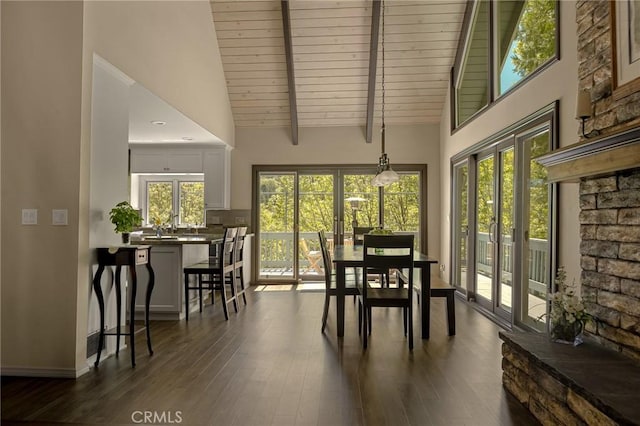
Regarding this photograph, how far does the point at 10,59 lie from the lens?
3.10 meters

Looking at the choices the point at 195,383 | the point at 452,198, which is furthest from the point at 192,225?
the point at 195,383

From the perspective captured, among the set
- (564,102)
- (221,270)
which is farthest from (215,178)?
(564,102)

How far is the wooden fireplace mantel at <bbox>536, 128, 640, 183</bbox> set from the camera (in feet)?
7.13

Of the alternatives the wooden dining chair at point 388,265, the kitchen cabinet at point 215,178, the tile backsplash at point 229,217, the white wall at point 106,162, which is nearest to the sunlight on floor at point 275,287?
the tile backsplash at point 229,217

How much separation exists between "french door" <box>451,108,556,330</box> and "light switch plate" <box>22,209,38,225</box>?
388 centimetres

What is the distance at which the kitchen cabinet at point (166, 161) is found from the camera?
7195 mm

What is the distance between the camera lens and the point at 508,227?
15.3 ft

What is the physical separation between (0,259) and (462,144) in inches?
211

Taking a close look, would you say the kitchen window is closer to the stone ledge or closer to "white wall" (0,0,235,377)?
"white wall" (0,0,235,377)

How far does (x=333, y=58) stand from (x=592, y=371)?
206 inches

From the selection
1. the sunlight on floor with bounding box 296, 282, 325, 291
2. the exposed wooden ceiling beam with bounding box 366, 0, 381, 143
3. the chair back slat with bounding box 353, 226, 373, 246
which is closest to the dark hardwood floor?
the chair back slat with bounding box 353, 226, 373, 246

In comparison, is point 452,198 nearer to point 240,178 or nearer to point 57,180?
point 240,178

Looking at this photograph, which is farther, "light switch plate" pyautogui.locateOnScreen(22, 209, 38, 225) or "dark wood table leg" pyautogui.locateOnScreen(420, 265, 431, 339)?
"dark wood table leg" pyautogui.locateOnScreen(420, 265, 431, 339)
